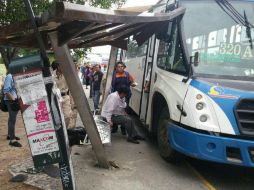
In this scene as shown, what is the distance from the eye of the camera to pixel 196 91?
5.45m

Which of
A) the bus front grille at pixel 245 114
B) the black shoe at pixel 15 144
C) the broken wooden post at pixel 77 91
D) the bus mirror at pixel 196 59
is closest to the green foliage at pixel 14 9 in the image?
the black shoe at pixel 15 144

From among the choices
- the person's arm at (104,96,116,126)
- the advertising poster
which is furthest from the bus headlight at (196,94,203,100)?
the person's arm at (104,96,116,126)

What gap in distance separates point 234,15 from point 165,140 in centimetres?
231

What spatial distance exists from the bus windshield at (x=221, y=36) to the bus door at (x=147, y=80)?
Answer: 1.86m

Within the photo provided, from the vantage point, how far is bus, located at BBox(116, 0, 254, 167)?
525 centimetres

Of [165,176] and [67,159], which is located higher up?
[67,159]

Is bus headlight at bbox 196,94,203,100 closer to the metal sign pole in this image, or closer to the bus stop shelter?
the bus stop shelter

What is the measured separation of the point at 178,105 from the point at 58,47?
193 centimetres

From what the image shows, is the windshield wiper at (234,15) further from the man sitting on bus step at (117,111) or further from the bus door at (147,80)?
the man sitting on bus step at (117,111)

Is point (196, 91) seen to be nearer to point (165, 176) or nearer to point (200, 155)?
point (200, 155)

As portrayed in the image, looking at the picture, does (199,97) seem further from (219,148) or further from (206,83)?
(219,148)

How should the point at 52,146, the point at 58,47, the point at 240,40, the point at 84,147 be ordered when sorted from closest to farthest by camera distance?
1. the point at 52,146
2. the point at 58,47
3. the point at 240,40
4. the point at 84,147

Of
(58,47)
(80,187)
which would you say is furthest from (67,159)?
(58,47)

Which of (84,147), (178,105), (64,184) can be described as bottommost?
(84,147)
